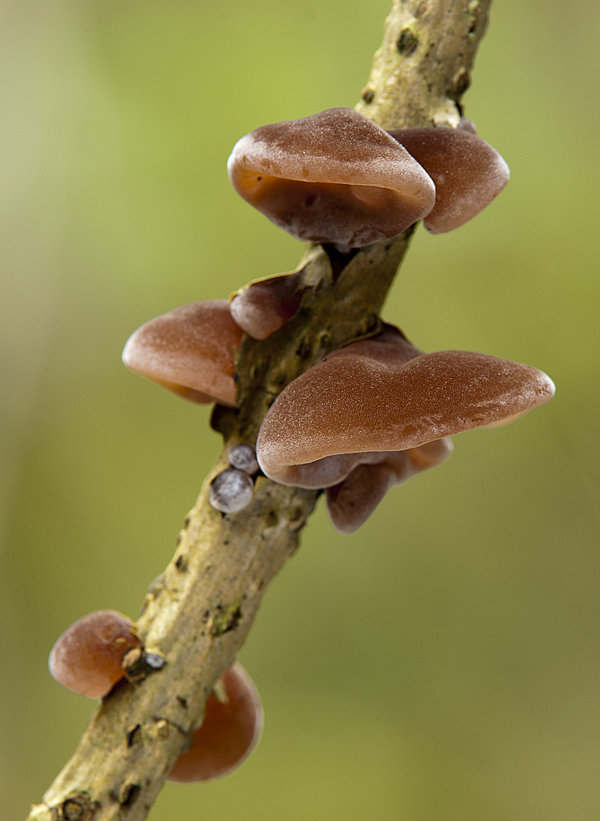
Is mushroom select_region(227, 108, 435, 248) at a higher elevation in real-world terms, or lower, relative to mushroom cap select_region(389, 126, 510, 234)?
lower

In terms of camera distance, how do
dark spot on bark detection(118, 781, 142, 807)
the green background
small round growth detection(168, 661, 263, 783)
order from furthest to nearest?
the green background < small round growth detection(168, 661, 263, 783) < dark spot on bark detection(118, 781, 142, 807)

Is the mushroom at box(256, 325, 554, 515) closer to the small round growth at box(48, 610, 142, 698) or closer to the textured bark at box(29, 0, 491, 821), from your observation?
the textured bark at box(29, 0, 491, 821)

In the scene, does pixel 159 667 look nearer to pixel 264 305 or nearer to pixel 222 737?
pixel 222 737

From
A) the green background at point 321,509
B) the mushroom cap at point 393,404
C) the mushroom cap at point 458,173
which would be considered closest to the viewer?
the mushroom cap at point 393,404

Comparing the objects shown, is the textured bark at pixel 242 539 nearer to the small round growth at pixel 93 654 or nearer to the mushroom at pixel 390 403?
the small round growth at pixel 93 654

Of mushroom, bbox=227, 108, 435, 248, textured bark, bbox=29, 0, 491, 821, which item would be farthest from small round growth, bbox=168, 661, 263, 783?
mushroom, bbox=227, 108, 435, 248

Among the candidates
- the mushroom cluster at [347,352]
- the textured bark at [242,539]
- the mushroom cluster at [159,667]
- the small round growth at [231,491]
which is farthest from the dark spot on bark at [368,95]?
the mushroom cluster at [159,667]
